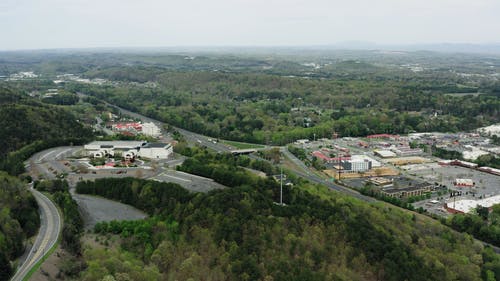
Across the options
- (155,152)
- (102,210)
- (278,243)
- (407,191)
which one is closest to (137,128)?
(155,152)

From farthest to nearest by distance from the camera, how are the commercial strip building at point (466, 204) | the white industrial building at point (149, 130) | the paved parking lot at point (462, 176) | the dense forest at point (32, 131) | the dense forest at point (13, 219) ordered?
the white industrial building at point (149, 130)
the dense forest at point (32, 131)
the paved parking lot at point (462, 176)
the commercial strip building at point (466, 204)
the dense forest at point (13, 219)

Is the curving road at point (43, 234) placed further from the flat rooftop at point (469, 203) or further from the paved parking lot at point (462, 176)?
the paved parking lot at point (462, 176)

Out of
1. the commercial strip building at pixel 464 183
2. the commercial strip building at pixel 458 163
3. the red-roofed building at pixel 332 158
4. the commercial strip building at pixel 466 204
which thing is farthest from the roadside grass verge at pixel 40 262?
the commercial strip building at pixel 458 163

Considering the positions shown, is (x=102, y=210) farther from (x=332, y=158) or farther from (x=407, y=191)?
(x=332, y=158)

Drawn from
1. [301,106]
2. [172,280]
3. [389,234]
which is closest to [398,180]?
[389,234]

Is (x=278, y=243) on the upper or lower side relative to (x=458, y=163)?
upper

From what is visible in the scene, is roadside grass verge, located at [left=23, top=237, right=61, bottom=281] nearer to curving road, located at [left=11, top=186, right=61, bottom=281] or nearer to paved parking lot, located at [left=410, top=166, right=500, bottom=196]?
curving road, located at [left=11, top=186, right=61, bottom=281]
